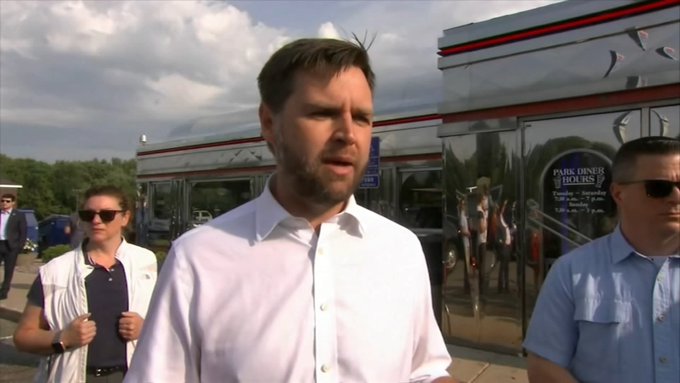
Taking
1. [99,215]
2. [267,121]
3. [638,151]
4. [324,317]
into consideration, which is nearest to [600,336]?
[638,151]

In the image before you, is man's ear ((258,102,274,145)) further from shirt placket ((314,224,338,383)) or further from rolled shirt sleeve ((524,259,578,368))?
rolled shirt sleeve ((524,259,578,368))

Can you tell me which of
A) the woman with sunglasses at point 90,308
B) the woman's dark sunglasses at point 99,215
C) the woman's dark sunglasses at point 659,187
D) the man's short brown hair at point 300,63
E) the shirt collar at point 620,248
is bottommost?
the woman with sunglasses at point 90,308

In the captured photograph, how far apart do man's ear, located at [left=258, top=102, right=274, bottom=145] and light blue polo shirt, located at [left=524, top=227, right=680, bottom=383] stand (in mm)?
1340

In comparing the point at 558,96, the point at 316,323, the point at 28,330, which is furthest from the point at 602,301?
the point at 558,96

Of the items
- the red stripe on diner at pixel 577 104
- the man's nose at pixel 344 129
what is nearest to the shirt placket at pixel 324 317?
the man's nose at pixel 344 129

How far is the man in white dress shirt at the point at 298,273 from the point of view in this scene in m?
1.49

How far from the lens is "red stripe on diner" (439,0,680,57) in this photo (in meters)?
4.86

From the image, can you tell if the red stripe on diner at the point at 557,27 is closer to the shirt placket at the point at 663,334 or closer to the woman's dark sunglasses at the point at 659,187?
the woman's dark sunglasses at the point at 659,187

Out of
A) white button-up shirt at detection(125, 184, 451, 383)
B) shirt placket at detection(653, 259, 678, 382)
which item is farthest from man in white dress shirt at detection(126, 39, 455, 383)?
shirt placket at detection(653, 259, 678, 382)

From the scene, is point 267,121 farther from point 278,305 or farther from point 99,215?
point 99,215

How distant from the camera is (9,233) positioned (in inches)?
397

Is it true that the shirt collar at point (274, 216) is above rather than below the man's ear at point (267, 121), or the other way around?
below

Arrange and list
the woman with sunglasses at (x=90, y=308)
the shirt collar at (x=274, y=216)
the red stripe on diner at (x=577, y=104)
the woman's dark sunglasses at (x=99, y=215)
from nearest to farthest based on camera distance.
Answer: the shirt collar at (x=274, y=216), the woman with sunglasses at (x=90, y=308), the woman's dark sunglasses at (x=99, y=215), the red stripe on diner at (x=577, y=104)

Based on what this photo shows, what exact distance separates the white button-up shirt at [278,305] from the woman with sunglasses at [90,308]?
146 centimetres
